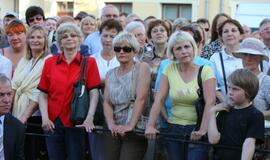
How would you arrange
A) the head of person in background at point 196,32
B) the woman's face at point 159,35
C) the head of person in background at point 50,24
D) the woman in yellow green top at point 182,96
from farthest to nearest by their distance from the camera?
1. the head of person in background at point 50,24
2. the woman's face at point 159,35
3. the head of person in background at point 196,32
4. the woman in yellow green top at point 182,96

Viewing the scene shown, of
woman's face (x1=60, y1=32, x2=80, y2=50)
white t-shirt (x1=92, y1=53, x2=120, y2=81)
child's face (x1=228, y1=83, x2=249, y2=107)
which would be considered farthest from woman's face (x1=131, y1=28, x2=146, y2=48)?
child's face (x1=228, y1=83, x2=249, y2=107)

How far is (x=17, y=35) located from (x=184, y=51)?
235 centimetres

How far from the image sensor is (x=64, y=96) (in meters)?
6.00

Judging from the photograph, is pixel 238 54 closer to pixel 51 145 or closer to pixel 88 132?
pixel 88 132

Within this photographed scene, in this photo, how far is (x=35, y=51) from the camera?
6.65m

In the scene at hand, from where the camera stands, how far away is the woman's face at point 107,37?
270 inches

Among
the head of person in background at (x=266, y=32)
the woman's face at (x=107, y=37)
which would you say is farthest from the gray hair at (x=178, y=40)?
the head of person in background at (x=266, y=32)

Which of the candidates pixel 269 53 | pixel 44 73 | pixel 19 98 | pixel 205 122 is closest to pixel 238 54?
pixel 205 122

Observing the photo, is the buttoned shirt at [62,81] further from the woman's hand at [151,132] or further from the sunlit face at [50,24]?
the sunlit face at [50,24]

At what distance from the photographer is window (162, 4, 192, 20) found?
83.7ft

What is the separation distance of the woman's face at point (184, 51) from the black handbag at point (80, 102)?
3.34ft

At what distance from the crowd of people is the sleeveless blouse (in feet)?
0.03

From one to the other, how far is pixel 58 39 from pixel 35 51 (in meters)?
0.54

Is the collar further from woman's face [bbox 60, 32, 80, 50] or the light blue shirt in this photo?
the light blue shirt
